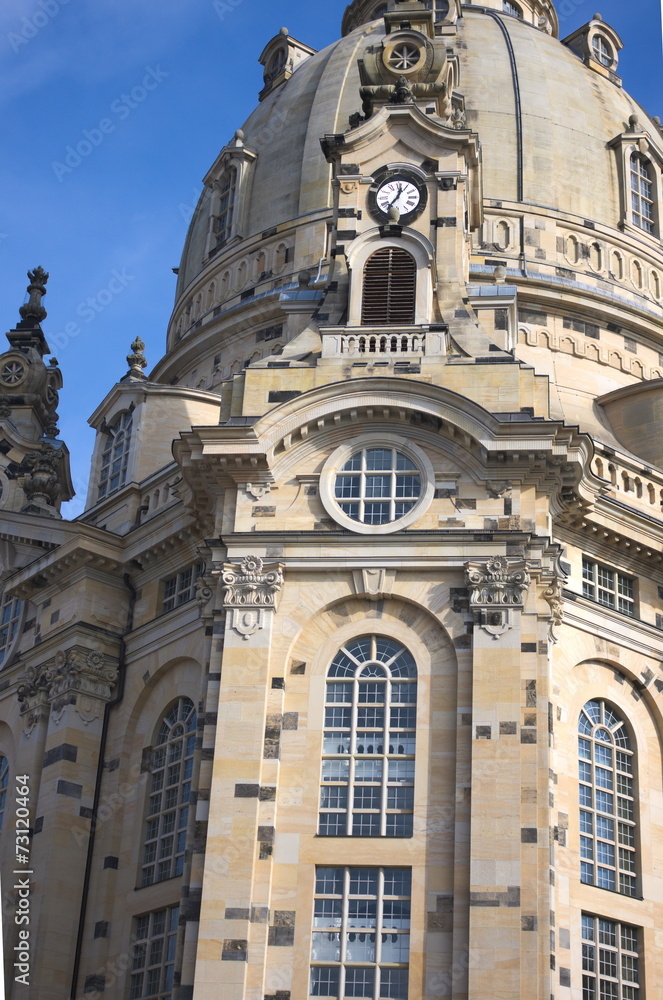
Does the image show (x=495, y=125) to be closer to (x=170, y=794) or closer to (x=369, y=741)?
(x=170, y=794)

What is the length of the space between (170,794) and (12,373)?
2258 centimetres

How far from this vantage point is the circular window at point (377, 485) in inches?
1535

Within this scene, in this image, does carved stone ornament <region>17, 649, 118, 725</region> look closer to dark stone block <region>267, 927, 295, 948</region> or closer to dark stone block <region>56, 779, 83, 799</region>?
dark stone block <region>56, 779, 83, 799</region>

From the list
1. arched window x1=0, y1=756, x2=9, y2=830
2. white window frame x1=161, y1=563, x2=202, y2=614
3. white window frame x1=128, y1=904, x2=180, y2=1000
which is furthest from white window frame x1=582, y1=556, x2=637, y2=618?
arched window x1=0, y1=756, x2=9, y2=830

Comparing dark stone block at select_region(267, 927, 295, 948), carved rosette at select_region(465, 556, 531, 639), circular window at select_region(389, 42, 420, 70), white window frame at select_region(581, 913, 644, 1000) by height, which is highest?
circular window at select_region(389, 42, 420, 70)

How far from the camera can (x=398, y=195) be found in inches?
1761

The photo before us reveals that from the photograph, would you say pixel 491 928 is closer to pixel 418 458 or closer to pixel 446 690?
pixel 446 690

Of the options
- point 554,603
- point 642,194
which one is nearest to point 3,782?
point 554,603

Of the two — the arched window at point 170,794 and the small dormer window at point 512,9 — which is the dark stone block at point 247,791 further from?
the small dormer window at point 512,9

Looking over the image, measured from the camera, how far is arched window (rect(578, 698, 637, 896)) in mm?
39062

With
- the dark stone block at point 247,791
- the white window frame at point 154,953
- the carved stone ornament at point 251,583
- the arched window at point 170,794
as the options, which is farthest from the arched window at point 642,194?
the white window frame at point 154,953

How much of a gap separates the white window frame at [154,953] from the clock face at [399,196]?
19.5m

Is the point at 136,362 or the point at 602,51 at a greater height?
the point at 602,51

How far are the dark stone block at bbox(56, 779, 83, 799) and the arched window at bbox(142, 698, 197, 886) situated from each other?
210cm
